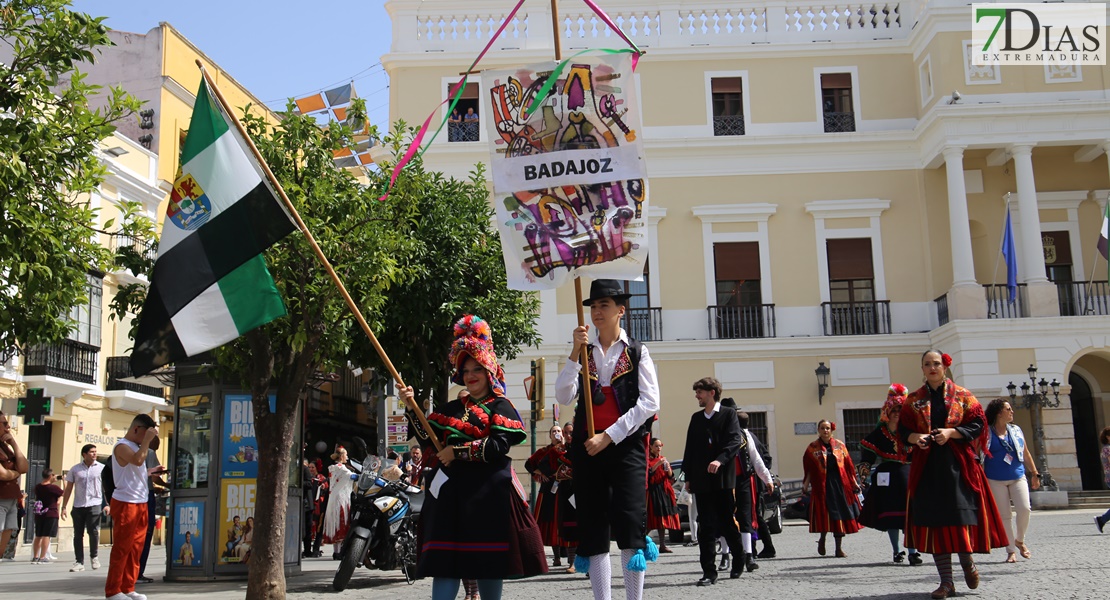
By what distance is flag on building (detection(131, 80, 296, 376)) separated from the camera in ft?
25.1

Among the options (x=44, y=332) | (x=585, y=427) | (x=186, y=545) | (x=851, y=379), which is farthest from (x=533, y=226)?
(x=851, y=379)

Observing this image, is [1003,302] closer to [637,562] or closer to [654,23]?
[654,23]

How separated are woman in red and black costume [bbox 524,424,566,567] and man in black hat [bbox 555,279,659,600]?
5.02 meters

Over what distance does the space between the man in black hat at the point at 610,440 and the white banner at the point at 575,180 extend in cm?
27

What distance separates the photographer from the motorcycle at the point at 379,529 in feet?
38.0

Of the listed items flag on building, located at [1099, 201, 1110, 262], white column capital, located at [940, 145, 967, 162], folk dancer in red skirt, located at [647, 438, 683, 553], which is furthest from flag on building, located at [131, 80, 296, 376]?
white column capital, located at [940, 145, 967, 162]

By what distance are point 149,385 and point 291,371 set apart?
21.7 metres

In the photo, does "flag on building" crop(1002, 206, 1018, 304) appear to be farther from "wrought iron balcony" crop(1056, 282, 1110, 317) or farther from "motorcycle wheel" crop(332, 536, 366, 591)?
"motorcycle wheel" crop(332, 536, 366, 591)

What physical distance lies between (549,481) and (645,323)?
16406mm

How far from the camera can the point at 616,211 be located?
7.40m

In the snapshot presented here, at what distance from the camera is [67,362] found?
2836 cm

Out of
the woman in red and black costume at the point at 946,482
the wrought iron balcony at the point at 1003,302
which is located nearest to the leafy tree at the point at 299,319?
the woman in red and black costume at the point at 946,482

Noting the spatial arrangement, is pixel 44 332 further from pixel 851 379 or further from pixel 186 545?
pixel 851 379

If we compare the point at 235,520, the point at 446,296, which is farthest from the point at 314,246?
the point at 446,296
